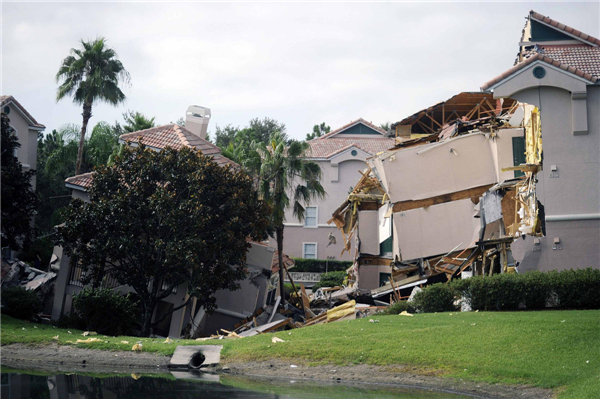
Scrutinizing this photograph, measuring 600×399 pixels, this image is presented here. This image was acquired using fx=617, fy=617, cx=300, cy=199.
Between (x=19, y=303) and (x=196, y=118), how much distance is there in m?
14.3

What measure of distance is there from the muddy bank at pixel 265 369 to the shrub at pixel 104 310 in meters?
3.60

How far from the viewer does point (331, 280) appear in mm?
42688

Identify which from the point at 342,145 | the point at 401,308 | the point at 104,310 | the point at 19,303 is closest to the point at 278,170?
the point at 401,308

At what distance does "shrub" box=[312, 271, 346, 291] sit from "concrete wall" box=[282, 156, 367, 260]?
572 centimetres

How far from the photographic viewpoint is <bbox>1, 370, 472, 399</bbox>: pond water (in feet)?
40.2

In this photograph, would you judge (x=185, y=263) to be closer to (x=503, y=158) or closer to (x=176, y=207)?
(x=176, y=207)

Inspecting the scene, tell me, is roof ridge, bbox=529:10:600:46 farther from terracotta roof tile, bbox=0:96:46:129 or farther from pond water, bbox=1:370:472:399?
terracotta roof tile, bbox=0:96:46:129

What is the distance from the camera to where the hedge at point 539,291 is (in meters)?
17.7

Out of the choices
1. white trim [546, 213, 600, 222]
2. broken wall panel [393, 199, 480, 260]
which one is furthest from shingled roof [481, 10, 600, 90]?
broken wall panel [393, 199, 480, 260]

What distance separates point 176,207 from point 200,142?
9.03 meters

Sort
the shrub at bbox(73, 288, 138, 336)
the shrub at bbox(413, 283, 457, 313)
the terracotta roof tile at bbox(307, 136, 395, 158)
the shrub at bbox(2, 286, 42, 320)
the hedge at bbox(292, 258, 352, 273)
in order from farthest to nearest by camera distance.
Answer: the terracotta roof tile at bbox(307, 136, 395, 158)
the hedge at bbox(292, 258, 352, 273)
the shrub at bbox(2, 286, 42, 320)
the shrub at bbox(73, 288, 138, 336)
the shrub at bbox(413, 283, 457, 313)

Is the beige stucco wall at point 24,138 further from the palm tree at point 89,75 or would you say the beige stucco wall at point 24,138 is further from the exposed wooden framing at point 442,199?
the exposed wooden framing at point 442,199

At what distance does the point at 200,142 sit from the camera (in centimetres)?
3045

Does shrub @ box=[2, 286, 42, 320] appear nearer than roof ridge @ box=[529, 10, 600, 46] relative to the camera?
Yes
